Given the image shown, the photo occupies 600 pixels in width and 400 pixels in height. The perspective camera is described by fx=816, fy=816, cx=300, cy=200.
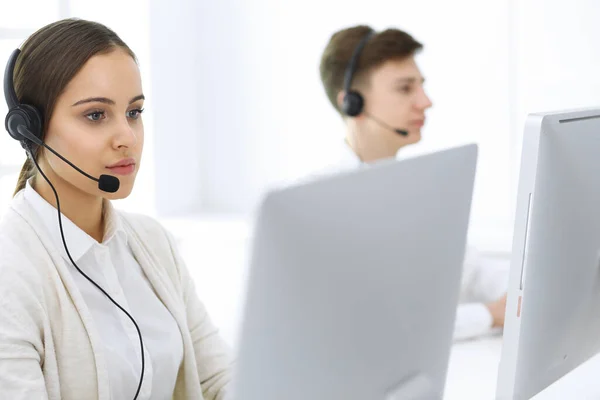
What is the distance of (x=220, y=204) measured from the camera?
11.7 feet

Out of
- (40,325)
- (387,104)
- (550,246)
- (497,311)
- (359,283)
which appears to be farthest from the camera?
(387,104)

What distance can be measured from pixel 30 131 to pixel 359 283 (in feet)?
2.65

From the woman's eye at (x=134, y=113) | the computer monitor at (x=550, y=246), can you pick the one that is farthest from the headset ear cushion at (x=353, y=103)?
the computer monitor at (x=550, y=246)

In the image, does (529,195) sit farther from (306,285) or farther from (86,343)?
(86,343)

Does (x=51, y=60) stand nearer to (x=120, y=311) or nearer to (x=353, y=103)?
(x=120, y=311)

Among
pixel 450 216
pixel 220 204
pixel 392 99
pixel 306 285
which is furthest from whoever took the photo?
pixel 220 204

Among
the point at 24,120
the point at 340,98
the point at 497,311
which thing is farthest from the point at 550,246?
the point at 340,98

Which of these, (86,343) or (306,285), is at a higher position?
(306,285)

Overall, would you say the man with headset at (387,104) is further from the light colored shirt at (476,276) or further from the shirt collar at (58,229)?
the shirt collar at (58,229)

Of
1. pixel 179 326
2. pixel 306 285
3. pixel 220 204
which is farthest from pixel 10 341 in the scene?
pixel 220 204

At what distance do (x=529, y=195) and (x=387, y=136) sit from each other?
1.35 m

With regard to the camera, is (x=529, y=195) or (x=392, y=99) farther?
(x=392, y=99)

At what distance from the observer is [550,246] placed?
1.05m

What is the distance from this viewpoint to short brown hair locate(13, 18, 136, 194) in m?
1.40
